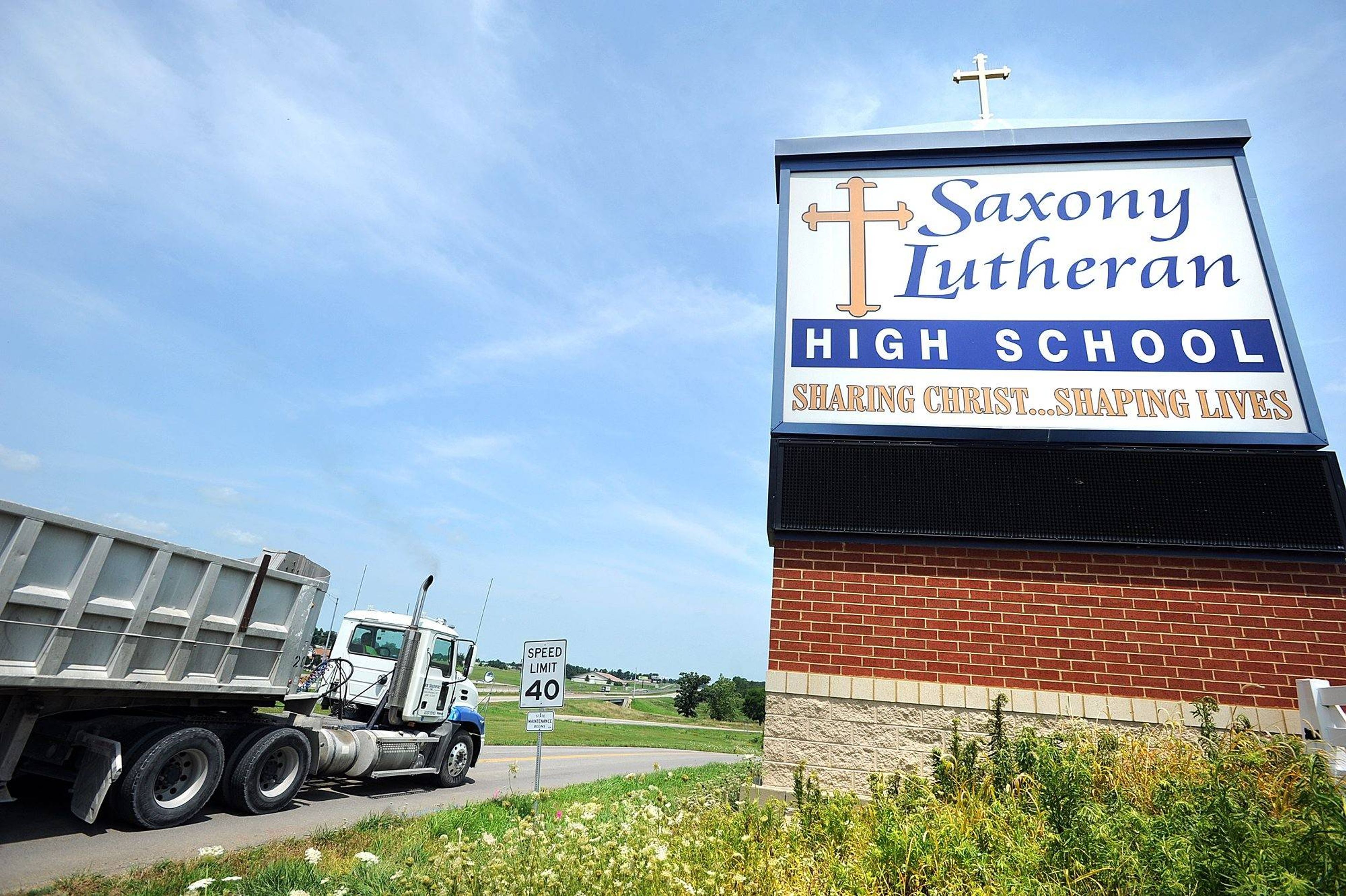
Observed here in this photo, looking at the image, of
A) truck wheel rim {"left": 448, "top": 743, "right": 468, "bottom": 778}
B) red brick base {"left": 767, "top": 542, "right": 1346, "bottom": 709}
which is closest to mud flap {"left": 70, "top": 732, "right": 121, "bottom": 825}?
truck wheel rim {"left": 448, "top": 743, "right": 468, "bottom": 778}

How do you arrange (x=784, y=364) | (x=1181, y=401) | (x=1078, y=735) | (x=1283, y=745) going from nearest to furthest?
(x=1283, y=745) → (x=1078, y=735) → (x=1181, y=401) → (x=784, y=364)

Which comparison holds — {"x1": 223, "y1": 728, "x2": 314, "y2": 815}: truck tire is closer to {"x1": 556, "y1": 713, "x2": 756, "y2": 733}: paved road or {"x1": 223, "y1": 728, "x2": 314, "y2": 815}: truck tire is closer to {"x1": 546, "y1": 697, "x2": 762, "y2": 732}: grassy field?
{"x1": 556, "y1": 713, "x2": 756, "y2": 733}: paved road

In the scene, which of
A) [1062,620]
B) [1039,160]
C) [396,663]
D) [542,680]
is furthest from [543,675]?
[1039,160]

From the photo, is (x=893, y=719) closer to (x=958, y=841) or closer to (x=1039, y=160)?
(x=958, y=841)

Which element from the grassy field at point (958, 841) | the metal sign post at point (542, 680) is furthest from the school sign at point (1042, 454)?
the metal sign post at point (542, 680)

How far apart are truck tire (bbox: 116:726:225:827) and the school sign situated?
6782 mm

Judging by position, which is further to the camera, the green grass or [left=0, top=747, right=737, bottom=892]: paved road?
[left=0, top=747, right=737, bottom=892]: paved road

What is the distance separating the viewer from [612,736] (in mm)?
37219

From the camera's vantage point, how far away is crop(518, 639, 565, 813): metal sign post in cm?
1045

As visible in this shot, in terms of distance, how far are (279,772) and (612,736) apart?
29465 mm

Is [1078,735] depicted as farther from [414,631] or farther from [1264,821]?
[414,631]

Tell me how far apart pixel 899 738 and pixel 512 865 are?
3892 millimetres

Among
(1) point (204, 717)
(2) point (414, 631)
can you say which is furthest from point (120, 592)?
(2) point (414, 631)

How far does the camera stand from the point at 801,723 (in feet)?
22.7
